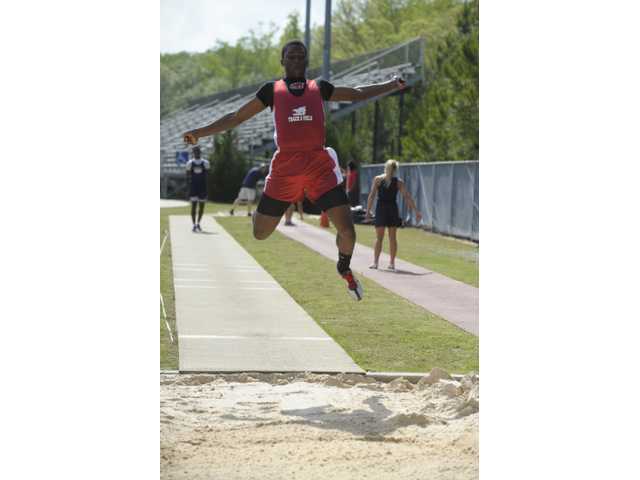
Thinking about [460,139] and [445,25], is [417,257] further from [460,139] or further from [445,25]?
[445,25]

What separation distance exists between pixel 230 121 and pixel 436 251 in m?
14.1

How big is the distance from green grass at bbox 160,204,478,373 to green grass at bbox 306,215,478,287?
28.3 inches

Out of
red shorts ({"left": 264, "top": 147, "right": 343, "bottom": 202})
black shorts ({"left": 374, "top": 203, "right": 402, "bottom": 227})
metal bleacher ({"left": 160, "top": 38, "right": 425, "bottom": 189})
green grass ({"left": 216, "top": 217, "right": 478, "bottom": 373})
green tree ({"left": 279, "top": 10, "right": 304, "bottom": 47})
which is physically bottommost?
green grass ({"left": 216, "top": 217, "right": 478, "bottom": 373})

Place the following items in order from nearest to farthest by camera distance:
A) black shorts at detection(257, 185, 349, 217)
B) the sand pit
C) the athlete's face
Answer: the sand pit < the athlete's face < black shorts at detection(257, 185, 349, 217)

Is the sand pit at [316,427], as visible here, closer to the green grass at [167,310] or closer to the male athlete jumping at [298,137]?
the green grass at [167,310]

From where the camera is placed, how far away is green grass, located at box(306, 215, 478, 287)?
673 inches

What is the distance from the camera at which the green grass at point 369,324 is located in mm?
9195

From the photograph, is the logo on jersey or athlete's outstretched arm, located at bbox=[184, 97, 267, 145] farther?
athlete's outstretched arm, located at bbox=[184, 97, 267, 145]

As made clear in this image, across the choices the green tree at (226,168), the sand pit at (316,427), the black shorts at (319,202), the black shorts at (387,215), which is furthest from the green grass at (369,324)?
the green tree at (226,168)

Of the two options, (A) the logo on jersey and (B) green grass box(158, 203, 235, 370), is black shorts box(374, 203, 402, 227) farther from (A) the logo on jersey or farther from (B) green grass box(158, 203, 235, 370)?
(A) the logo on jersey

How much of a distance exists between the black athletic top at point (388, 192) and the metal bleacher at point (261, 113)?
939cm

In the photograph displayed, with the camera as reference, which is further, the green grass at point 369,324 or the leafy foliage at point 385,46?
the leafy foliage at point 385,46

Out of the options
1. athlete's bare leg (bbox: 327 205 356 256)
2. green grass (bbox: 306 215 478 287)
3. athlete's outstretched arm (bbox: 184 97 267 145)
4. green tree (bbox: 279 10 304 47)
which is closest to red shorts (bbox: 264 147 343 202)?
athlete's bare leg (bbox: 327 205 356 256)
